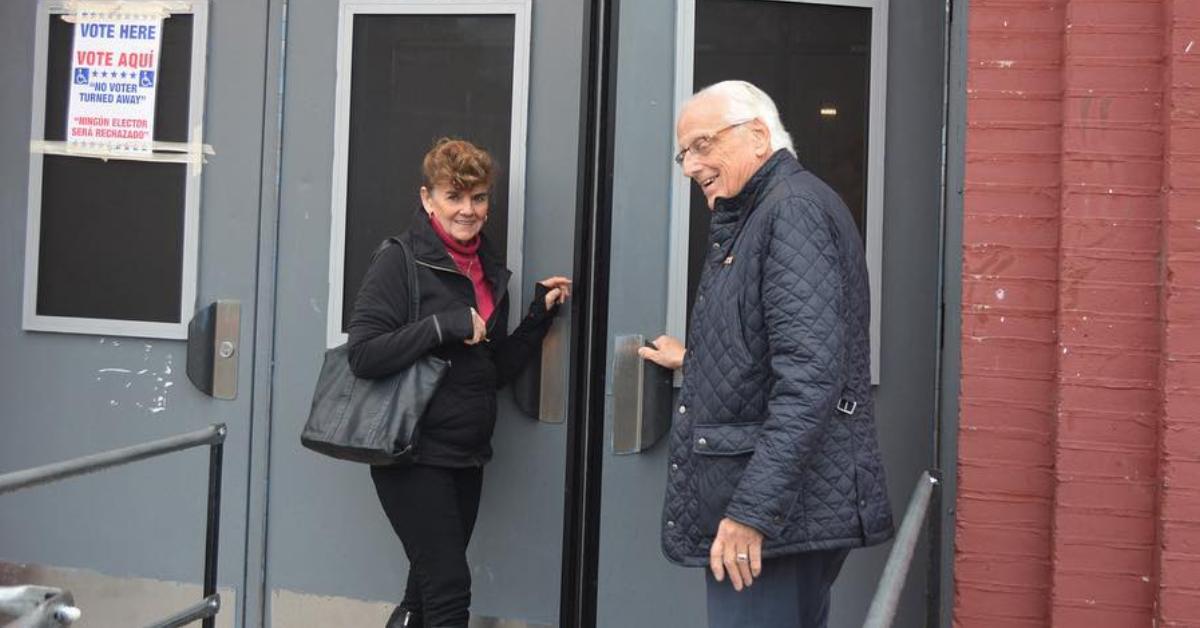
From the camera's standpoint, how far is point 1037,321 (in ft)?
11.0

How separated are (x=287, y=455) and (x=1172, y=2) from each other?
272 cm

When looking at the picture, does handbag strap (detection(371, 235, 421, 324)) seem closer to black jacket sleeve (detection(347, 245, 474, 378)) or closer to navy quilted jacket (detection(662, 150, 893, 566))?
black jacket sleeve (detection(347, 245, 474, 378))

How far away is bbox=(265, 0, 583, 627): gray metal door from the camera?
394cm

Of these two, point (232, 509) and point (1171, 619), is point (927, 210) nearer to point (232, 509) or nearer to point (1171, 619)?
point (1171, 619)

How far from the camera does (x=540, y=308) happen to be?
3859 millimetres

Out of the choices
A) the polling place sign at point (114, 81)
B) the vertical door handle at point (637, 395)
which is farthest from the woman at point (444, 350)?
the polling place sign at point (114, 81)

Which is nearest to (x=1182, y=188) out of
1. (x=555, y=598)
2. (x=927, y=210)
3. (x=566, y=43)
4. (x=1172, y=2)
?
(x=1172, y=2)

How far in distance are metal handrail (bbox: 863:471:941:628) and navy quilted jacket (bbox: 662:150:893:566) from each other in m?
0.13

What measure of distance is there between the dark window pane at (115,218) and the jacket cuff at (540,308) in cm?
118

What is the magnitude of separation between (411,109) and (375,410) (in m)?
0.91

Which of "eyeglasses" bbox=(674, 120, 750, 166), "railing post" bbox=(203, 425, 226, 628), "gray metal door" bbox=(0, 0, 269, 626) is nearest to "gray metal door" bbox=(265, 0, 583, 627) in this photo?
"gray metal door" bbox=(0, 0, 269, 626)

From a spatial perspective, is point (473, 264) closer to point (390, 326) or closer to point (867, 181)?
point (390, 326)

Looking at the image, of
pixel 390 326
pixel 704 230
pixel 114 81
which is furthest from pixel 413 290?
pixel 114 81

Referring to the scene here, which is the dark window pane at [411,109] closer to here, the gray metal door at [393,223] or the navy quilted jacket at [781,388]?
the gray metal door at [393,223]
